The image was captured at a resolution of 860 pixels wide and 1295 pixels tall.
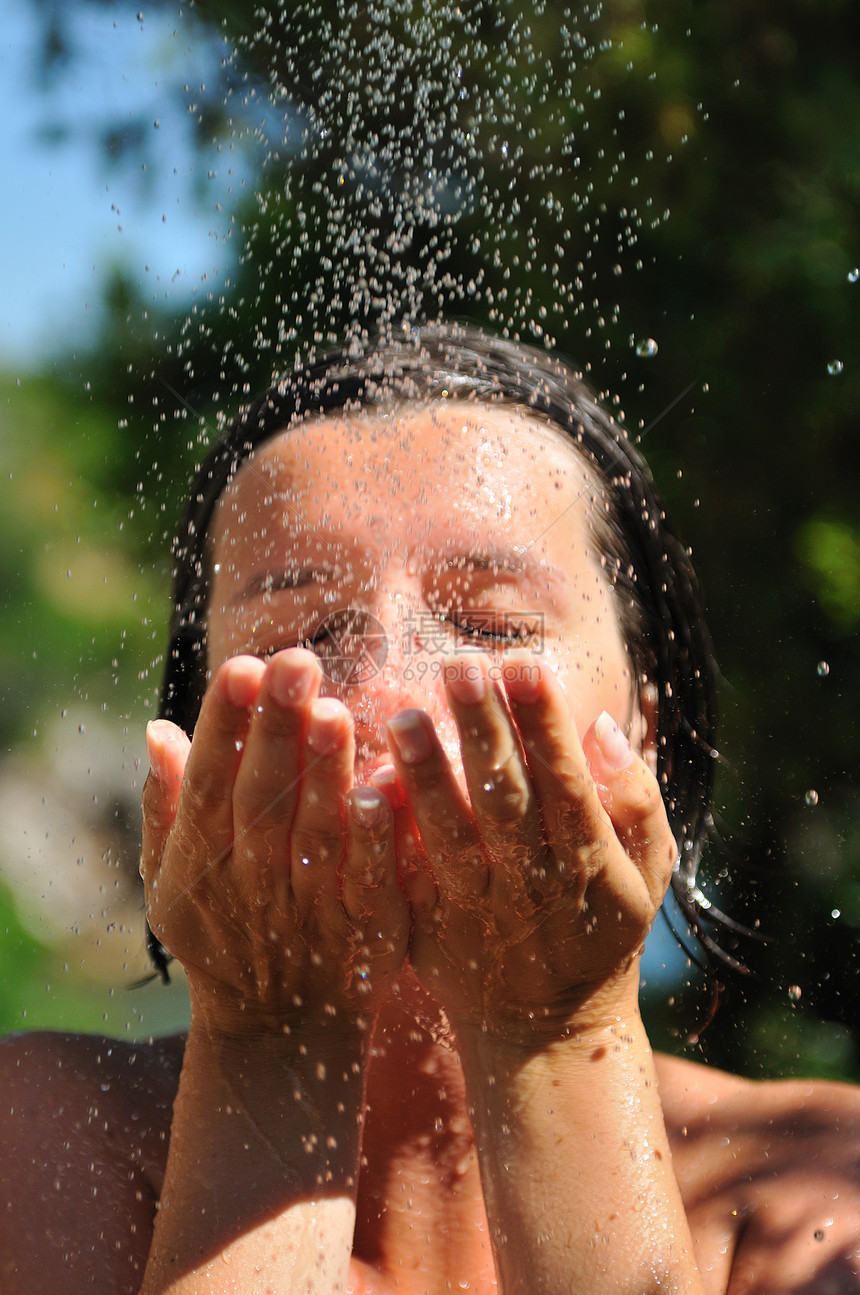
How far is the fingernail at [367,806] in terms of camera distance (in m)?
1.43

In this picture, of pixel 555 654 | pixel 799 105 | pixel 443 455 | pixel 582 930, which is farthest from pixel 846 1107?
pixel 799 105

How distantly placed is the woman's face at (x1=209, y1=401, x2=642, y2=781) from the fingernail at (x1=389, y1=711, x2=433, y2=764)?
1.21 ft

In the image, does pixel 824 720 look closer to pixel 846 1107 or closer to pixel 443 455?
pixel 846 1107

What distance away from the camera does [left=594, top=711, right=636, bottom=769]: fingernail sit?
1.59m

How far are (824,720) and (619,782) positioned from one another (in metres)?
3.52

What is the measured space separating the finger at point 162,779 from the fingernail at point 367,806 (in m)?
0.33

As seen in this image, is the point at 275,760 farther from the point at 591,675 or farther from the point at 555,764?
the point at 591,675

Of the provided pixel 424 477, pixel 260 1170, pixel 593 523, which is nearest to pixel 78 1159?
pixel 260 1170

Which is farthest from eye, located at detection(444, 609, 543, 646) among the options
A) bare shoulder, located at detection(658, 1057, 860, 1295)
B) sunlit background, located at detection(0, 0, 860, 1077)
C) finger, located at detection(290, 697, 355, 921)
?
sunlit background, located at detection(0, 0, 860, 1077)

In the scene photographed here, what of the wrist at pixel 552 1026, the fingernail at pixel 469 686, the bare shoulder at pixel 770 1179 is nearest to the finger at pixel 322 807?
the fingernail at pixel 469 686

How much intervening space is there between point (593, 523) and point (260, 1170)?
1440 mm

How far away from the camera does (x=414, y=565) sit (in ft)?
6.12

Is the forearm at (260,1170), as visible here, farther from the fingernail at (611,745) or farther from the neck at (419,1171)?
the fingernail at (611,745)

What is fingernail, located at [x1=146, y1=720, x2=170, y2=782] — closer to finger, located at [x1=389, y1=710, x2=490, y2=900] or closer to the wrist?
finger, located at [x1=389, y1=710, x2=490, y2=900]
